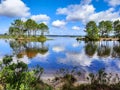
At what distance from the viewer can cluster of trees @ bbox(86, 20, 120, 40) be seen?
10169cm

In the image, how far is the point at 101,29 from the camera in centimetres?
11131

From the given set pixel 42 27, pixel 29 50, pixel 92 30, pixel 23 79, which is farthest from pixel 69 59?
pixel 42 27

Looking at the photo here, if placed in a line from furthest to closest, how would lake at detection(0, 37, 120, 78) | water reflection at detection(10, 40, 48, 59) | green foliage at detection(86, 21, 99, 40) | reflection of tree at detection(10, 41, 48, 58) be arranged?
1. green foliage at detection(86, 21, 99, 40)
2. reflection of tree at detection(10, 41, 48, 58)
3. water reflection at detection(10, 40, 48, 59)
4. lake at detection(0, 37, 120, 78)

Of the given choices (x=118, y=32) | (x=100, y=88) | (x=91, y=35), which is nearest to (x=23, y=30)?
(x=91, y=35)

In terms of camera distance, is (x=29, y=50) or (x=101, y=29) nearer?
(x=29, y=50)

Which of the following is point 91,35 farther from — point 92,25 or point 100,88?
point 100,88

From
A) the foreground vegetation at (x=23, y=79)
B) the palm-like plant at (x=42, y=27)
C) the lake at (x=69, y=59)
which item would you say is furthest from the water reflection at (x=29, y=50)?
the palm-like plant at (x=42, y=27)

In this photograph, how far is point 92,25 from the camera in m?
103

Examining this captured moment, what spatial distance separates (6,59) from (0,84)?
4.54ft

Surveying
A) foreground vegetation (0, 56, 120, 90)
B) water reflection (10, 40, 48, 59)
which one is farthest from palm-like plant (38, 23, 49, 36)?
foreground vegetation (0, 56, 120, 90)

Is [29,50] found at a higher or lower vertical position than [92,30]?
lower

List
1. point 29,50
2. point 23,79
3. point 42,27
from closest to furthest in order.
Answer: point 23,79
point 29,50
point 42,27

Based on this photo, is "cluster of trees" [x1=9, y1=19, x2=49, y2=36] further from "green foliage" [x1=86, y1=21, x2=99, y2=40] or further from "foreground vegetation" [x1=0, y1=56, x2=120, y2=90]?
"foreground vegetation" [x1=0, y1=56, x2=120, y2=90]

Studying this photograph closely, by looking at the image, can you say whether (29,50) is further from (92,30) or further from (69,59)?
(92,30)
